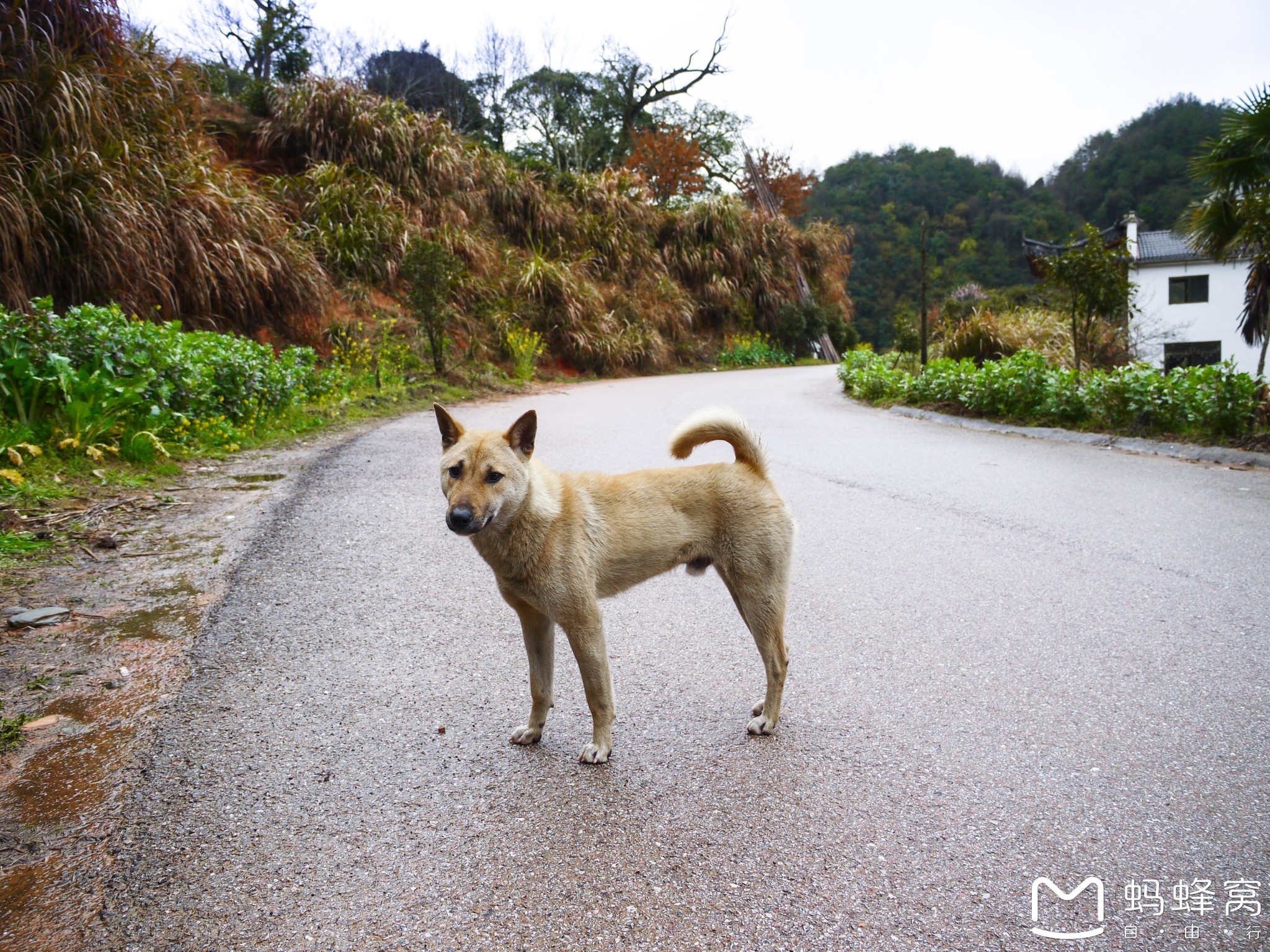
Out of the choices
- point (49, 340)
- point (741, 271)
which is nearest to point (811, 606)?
point (49, 340)

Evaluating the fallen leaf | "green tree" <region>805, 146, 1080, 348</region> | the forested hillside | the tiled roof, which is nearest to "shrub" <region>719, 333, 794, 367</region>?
the forested hillside

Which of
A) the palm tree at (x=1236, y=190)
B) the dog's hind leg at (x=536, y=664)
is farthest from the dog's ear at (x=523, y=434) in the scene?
the palm tree at (x=1236, y=190)

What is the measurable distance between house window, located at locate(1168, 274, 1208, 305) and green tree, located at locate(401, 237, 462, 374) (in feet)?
108

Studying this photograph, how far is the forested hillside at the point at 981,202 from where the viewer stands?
3991 centimetres

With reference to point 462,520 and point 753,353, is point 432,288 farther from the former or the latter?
point 753,353

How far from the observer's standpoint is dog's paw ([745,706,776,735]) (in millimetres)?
2889

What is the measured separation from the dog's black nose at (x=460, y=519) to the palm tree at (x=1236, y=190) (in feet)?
40.9

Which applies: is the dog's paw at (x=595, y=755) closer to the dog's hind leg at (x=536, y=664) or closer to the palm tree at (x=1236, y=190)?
the dog's hind leg at (x=536, y=664)

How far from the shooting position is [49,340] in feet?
21.6

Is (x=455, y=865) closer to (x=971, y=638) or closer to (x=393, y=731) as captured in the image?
(x=393, y=731)

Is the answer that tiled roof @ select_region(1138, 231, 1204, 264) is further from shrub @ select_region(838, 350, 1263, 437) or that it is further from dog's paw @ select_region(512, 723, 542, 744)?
dog's paw @ select_region(512, 723, 542, 744)

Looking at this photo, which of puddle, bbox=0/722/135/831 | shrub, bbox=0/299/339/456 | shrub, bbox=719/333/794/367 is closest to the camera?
puddle, bbox=0/722/135/831

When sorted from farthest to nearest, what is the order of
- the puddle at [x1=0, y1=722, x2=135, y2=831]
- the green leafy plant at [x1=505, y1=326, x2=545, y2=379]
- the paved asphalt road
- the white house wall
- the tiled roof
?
the tiled roof → the white house wall → the green leafy plant at [x1=505, y1=326, x2=545, y2=379] → the puddle at [x1=0, y1=722, x2=135, y2=831] → the paved asphalt road


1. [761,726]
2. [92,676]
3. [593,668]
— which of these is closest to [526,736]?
[593,668]
